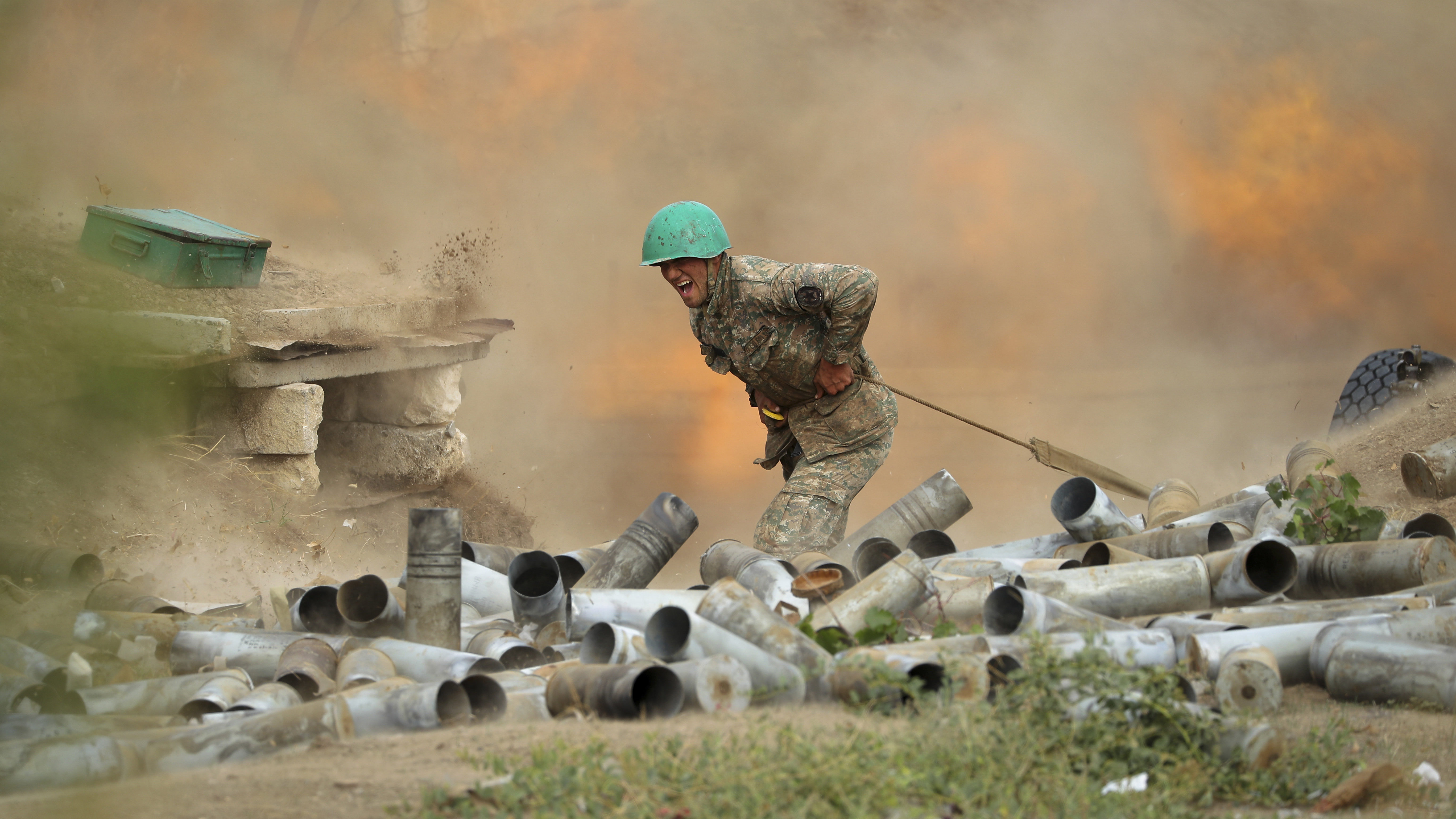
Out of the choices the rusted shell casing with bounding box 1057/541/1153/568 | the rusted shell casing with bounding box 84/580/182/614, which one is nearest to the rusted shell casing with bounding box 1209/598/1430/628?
the rusted shell casing with bounding box 1057/541/1153/568

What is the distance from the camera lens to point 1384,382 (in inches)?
285

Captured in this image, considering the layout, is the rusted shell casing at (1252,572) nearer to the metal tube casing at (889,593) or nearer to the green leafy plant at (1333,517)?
the green leafy plant at (1333,517)

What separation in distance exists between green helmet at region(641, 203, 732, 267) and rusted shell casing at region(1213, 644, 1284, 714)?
9.38 ft

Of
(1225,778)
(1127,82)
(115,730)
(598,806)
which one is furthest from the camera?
(1127,82)

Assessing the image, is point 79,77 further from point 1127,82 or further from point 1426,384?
point 1426,384

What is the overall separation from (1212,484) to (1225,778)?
330 inches

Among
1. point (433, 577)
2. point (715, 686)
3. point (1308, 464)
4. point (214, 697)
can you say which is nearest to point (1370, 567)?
point (1308, 464)

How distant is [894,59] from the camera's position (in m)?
10.7

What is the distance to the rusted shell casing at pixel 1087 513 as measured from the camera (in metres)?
4.59

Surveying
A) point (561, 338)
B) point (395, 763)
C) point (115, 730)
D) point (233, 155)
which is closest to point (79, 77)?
point (233, 155)

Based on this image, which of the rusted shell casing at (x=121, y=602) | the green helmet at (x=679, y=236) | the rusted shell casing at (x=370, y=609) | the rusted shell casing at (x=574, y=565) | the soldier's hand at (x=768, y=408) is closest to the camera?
the rusted shell casing at (x=370, y=609)

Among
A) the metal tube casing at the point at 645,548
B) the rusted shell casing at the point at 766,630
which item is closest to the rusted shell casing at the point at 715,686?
the rusted shell casing at the point at 766,630

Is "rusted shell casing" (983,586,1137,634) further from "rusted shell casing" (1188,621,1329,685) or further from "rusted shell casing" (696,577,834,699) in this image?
"rusted shell casing" (696,577,834,699)

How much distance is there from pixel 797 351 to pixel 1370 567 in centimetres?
246
